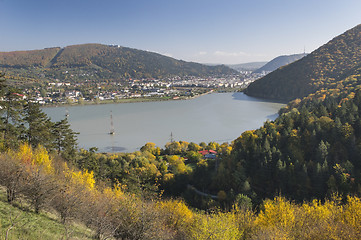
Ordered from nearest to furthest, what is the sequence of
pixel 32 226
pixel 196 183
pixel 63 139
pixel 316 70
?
pixel 32 226 < pixel 63 139 < pixel 196 183 < pixel 316 70

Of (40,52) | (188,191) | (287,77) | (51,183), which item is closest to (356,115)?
(188,191)

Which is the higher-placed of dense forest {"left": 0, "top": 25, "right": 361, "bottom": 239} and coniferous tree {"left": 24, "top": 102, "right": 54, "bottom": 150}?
coniferous tree {"left": 24, "top": 102, "right": 54, "bottom": 150}

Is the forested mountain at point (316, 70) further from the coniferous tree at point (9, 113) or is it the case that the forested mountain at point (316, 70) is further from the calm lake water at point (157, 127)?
the coniferous tree at point (9, 113)

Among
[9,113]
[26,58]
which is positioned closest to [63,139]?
[9,113]

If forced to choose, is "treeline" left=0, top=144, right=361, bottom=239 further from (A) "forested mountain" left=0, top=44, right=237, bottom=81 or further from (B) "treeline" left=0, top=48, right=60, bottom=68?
(B) "treeline" left=0, top=48, right=60, bottom=68

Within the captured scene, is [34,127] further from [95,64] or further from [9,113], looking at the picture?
[95,64]

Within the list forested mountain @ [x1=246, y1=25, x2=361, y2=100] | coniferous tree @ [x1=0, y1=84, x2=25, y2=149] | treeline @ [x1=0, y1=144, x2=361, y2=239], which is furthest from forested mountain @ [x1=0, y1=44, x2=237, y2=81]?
treeline @ [x1=0, y1=144, x2=361, y2=239]
